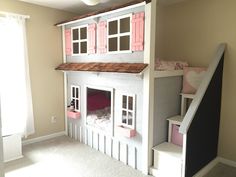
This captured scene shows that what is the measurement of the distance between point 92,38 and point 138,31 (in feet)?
2.94

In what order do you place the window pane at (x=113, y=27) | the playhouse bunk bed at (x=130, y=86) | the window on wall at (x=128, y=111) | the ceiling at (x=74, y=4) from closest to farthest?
the playhouse bunk bed at (x=130, y=86) < the window on wall at (x=128, y=111) < the window pane at (x=113, y=27) < the ceiling at (x=74, y=4)

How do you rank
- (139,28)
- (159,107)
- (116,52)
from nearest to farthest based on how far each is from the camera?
(139,28) → (159,107) → (116,52)

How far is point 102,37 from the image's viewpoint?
2.90 m

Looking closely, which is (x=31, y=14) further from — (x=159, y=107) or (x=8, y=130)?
(x=159, y=107)

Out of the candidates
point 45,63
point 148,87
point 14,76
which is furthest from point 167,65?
point 14,76

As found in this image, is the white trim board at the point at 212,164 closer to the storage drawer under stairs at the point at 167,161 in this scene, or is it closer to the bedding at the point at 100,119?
the storage drawer under stairs at the point at 167,161

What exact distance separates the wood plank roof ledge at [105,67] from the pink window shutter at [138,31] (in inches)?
8.7

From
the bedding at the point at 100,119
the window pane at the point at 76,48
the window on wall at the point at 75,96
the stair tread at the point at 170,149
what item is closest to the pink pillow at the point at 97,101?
→ the bedding at the point at 100,119

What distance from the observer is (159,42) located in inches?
139

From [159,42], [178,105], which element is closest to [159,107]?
[178,105]

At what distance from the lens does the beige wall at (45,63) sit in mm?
3365

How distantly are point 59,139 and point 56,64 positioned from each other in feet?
4.42

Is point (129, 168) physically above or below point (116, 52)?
below

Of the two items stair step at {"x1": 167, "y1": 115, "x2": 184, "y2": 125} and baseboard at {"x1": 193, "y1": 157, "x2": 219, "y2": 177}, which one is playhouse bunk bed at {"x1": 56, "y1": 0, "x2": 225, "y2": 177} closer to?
stair step at {"x1": 167, "y1": 115, "x2": 184, "y2": 125}
